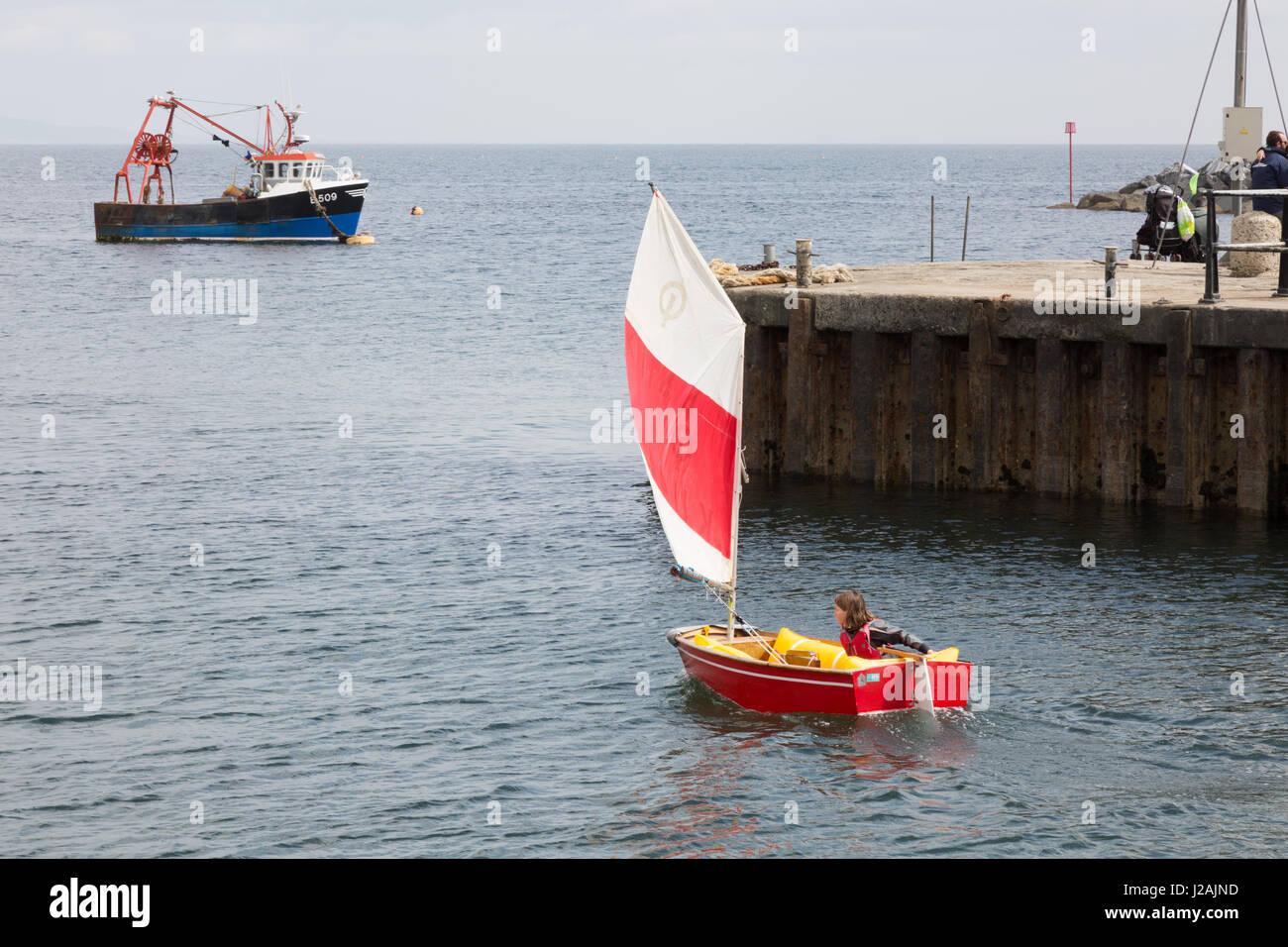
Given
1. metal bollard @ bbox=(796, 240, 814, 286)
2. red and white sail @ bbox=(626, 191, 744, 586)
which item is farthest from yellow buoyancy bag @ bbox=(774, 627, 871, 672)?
metal bollard @ bbox=(796, 240, 814, 286)

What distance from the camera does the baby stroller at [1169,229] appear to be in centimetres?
3091

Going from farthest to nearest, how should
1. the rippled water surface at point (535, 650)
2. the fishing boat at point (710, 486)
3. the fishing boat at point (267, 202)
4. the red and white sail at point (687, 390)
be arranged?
the fishing boat at point (267, 202) → the red and white sail at point (687, 390) → the fishing boat at point (710, 486) → the rippled water surface at point (535, 650)

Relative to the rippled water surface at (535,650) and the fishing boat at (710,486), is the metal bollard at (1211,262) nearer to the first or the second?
the rippled water surface at (535,650)

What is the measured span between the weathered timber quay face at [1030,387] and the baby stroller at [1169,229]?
217 centimetres

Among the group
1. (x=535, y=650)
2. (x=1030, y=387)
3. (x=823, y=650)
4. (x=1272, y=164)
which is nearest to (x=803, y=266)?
(x=1030, y=387)

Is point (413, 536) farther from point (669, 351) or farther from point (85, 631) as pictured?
point (669, 351)

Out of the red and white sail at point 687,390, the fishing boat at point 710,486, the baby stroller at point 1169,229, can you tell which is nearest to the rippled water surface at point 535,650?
the fishing boat at point 710,486

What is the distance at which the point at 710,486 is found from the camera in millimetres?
18922

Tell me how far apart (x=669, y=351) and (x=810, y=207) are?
452 ft

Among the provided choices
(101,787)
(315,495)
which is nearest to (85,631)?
(101,787)

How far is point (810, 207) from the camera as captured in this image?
6024 inches

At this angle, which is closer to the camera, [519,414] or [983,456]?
[983,456]

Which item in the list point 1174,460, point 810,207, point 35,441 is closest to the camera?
point 1174,460
